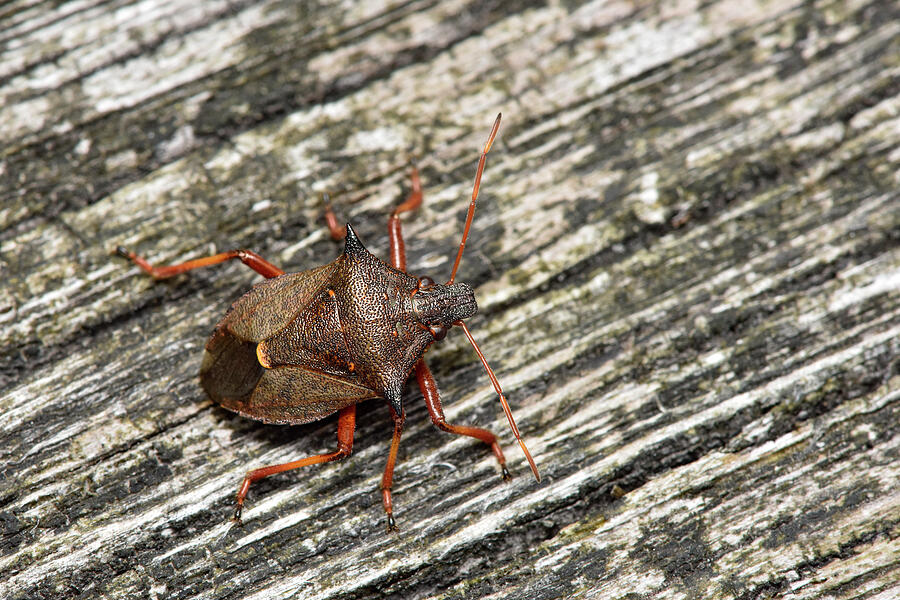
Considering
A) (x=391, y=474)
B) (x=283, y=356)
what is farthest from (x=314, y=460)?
(x=283, y=356)

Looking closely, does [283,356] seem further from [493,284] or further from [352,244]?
[493,284]

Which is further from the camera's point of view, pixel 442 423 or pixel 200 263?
pixel 200 263

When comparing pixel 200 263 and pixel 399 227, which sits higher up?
pixel 200 263

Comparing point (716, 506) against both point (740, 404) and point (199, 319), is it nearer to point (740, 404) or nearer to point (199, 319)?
point (740, 404)

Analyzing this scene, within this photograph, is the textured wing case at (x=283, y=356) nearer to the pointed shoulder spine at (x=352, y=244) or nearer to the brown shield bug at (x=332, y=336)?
the brown shield bug at (x=332, y=336)

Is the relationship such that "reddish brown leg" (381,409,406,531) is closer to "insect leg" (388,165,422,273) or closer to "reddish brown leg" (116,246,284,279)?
"insect leg" (388,165,422,273)

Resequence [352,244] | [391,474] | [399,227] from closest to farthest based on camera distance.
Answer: [391,474] → [352,244] → [399,227]
